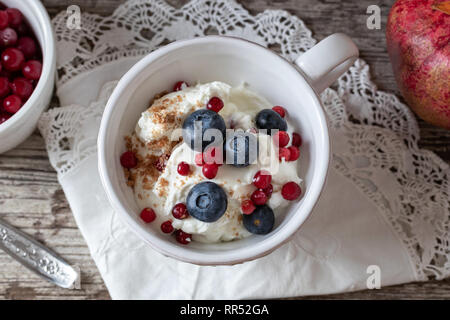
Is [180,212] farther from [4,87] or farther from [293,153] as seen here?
[4,87]

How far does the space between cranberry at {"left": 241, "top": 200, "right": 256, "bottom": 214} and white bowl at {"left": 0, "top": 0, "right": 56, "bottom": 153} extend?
1.40 ft

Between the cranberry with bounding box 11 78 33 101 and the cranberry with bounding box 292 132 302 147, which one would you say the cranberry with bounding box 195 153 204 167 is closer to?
the cranberry with bounding box 292 132 302 147

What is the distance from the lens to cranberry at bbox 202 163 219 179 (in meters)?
0.78

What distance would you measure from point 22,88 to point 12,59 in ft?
0.19

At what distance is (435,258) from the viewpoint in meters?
1.01

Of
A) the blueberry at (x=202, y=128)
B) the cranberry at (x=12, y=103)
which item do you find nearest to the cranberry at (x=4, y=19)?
the cranberry at (x=12, y=103)

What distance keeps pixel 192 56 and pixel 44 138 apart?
0.36 meters

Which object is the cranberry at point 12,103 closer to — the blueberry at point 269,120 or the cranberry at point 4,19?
the cranberry at point 4,19

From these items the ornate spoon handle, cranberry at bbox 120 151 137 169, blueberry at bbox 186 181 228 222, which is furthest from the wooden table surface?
blueberry at bbox 186 181 228 222

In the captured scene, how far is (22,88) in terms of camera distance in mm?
951

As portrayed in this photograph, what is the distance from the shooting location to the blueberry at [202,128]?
0.78 m

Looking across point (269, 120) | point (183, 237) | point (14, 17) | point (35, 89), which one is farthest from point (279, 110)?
point (14, 17)

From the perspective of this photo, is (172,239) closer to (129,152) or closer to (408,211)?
(129,152)
